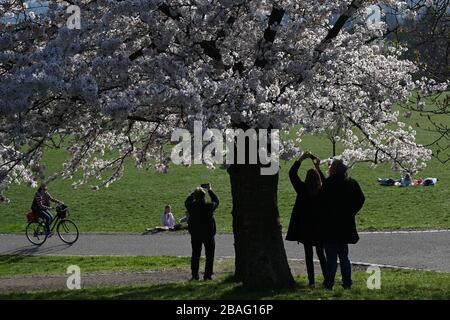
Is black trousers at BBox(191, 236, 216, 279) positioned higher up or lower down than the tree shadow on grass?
higher up

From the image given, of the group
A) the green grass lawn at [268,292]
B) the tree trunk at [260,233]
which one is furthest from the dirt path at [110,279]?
the tree trunk at [260,233]

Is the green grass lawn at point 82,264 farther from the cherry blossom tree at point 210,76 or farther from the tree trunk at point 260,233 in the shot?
the tree trunk at point 260,233

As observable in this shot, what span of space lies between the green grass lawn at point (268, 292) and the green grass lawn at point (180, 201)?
28.3 feet

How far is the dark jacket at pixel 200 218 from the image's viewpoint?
12227mm

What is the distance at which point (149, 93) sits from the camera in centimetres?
863

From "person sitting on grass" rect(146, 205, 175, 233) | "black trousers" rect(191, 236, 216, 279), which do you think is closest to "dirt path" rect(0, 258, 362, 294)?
"black trousers" rect(191, 236, 216, 279)

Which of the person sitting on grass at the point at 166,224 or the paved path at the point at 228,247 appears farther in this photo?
the person sitting on grass at the point at 166,224

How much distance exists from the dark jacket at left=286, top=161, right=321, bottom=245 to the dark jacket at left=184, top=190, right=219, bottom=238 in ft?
6.94

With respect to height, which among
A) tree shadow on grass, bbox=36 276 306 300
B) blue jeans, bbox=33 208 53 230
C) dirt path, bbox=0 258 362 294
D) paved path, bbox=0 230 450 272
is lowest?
dirt path, bbox=0 258 362 294

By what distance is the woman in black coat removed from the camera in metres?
10.2

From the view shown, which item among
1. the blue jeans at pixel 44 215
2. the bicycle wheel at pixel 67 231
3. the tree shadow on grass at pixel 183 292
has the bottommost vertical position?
the tree shadow on grass at pixel 183 292

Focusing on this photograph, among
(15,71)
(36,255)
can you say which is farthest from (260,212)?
(36,255)

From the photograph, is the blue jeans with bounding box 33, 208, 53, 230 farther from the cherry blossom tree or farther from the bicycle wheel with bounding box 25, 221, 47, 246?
the cherry blossom tree
